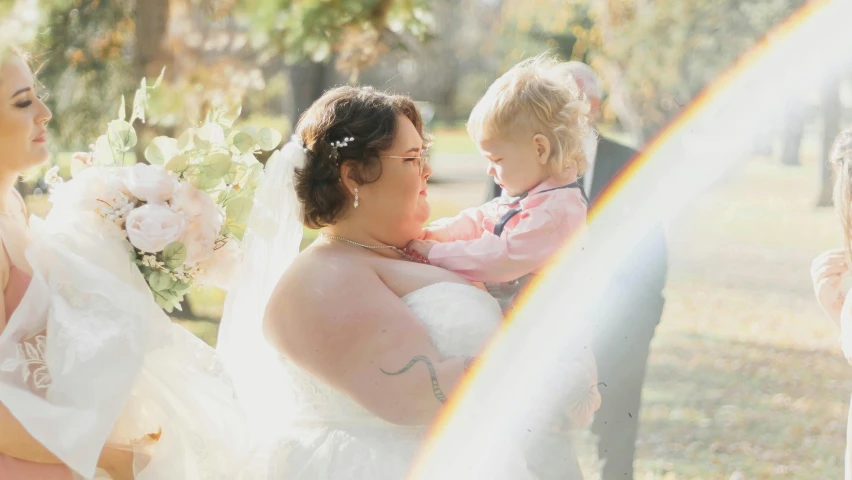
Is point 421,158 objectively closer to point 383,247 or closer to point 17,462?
point 383,247

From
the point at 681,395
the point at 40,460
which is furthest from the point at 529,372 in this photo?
the point at 681,395

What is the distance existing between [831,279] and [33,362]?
2349 mm

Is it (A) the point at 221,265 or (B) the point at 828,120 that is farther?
(B) the point at 828,120

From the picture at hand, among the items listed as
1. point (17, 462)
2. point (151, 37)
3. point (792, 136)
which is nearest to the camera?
point (17, 462)

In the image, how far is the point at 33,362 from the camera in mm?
2326

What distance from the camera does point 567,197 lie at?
9.05ft

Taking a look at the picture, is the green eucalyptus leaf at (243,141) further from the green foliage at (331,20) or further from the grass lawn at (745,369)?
the grass lawn at (745,369)

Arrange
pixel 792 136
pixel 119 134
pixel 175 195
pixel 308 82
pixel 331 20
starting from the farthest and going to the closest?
pixel 792 136
pixel 308 82
pixel 331 20
pixel 119 134
pixel 175 195

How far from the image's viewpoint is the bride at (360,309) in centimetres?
240

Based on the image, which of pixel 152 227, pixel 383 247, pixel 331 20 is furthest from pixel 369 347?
pixel 331 20

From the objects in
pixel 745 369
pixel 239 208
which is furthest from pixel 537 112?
pixel 745 369

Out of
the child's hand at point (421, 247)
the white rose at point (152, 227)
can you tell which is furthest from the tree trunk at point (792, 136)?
the white rose at point (152, 227)

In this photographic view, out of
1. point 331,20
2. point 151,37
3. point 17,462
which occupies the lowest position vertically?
point 151,37

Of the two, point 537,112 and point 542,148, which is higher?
point 537,112
